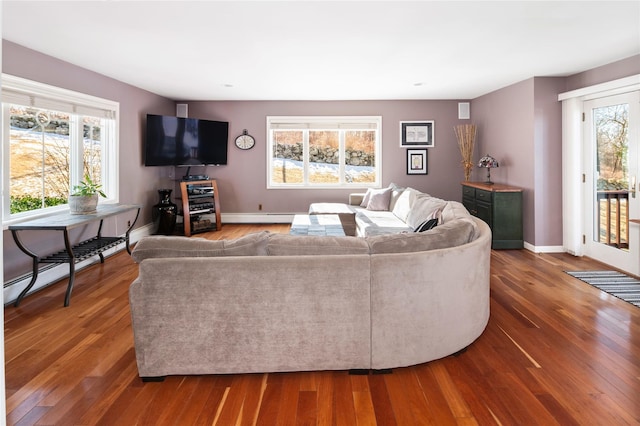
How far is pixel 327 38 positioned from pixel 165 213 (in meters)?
4.13

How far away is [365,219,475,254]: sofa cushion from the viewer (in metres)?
2.44

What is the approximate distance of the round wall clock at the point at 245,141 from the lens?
25.4ft

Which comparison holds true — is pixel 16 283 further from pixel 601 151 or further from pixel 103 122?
pixel 601 151

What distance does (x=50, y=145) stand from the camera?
462 cm

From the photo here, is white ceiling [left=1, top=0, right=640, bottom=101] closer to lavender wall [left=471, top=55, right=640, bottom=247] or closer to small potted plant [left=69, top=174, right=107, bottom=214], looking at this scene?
lavender wall [left=471, top=55, right=640, bottom=247]

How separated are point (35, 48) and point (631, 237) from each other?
247 inches

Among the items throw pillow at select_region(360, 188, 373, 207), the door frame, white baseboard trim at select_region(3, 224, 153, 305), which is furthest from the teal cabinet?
white baseboard trim at select_region(3, 224, 153, 305)

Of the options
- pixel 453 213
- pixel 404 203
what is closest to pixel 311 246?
pixel 453 213

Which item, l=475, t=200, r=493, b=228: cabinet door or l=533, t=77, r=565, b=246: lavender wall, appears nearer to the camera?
l=533, t=77, r=565, b=246: lavender wall

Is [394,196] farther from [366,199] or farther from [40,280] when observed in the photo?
[40,280]

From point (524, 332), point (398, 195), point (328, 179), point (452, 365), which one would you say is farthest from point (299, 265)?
point (328, 179)

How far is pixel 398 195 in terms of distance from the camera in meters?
6.30

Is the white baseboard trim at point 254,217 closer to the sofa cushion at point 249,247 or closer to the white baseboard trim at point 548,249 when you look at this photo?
the white baseboard trim at point 548,249

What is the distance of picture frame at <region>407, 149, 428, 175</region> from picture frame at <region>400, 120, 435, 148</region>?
108 millimetres
